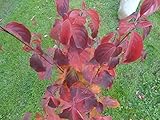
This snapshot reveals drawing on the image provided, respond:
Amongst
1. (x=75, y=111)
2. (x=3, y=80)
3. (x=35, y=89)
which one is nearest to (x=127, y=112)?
(x=35, y=89)

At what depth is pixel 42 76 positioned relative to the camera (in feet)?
5.42

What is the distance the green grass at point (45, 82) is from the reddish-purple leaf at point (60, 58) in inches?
73.3

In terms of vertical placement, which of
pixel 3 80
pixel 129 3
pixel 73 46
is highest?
pixel 73 46

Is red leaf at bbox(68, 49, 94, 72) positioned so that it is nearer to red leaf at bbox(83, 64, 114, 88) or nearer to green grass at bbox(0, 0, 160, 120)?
red leaf at bbox(83, 64, 114, 88)

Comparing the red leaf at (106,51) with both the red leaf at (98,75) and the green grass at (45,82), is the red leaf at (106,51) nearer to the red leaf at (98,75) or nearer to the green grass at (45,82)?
the red leaf at (98,75)

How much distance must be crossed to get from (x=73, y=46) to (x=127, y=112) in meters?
2.05

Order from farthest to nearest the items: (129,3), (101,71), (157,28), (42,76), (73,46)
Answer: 1. (157,28)
2. (129,3)
3. (42,76)
4. (101,71)
5. (73,46)

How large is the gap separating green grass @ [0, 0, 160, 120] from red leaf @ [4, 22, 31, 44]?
197cm

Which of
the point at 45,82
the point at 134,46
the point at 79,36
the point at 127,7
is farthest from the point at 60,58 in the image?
the point at 127,7

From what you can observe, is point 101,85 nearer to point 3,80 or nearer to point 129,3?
point 3,80

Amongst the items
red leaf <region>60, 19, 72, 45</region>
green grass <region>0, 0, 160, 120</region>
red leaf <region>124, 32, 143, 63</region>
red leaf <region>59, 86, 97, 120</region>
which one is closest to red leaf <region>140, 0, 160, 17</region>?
red leaf <region>124, 32, 143, 63</region>

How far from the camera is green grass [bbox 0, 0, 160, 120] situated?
3.21 metres

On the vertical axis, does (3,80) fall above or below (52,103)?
below

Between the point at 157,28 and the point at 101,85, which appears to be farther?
the point at 157,28
